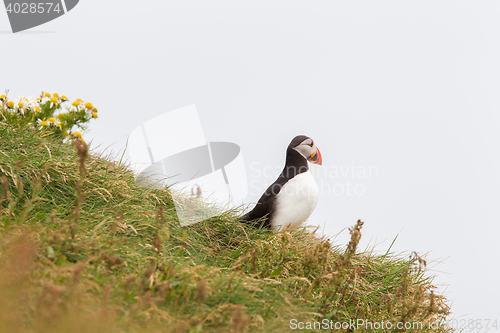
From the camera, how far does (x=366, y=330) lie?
450 cm

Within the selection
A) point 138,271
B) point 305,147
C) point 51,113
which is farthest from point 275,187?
point 51,113

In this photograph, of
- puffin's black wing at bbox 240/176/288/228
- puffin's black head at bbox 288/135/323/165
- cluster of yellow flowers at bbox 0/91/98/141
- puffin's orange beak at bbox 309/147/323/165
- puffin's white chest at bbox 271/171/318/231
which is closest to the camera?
puffin's white chest at bbox 271/171/318/231

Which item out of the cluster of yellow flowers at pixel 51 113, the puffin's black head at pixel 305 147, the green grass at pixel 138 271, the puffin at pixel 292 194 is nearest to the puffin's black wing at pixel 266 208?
the puffin at pixel 292 194

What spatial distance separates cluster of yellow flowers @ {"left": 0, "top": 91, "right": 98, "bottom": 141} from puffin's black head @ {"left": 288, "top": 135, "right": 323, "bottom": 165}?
411 centimetres

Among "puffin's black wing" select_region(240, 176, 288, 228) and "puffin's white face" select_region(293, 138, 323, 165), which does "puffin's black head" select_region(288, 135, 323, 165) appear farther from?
"puffin's black wing" select_region(240, 176, 288, 228)

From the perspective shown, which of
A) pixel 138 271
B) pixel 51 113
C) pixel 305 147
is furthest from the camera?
pixel 51 113

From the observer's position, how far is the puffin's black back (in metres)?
5.71

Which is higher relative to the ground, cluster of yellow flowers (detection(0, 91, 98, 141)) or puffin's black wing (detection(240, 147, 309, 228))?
cluster of yellow flowers (detection(0, 91, 98, 141))

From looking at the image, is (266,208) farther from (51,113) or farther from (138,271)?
(51,113)

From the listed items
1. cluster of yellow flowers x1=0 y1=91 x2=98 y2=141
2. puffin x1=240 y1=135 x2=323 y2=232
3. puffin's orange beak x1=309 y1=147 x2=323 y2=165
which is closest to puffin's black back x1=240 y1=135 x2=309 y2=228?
puffin x1=240 y1=135 x2=323 y2=232

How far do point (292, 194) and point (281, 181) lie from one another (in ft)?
1.03

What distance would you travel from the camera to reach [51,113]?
8.29 meters

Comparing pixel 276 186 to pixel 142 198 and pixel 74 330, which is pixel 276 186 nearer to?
pixel 142 198

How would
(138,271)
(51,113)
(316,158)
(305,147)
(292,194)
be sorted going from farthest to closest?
(51,113) → (316,158) → (305,147) → (292,194) → (138,271)
